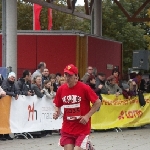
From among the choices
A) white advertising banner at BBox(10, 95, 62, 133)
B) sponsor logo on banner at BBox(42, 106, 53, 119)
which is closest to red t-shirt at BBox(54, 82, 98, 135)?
white advertising banner at BBox(10, 95, 62, 133)

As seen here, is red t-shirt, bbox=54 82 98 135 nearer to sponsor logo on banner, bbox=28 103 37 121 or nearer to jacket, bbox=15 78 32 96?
jacket, bbox=15 78 32 96

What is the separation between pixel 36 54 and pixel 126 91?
22.6 ft

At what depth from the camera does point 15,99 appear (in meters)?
14.9

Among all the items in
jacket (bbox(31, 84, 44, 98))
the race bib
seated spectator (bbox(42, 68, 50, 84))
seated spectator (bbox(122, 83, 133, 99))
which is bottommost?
seated spectator (bbox(122, 83, 133, 99))

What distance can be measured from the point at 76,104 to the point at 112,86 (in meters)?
9.04

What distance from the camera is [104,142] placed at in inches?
584

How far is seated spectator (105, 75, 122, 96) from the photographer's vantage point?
58.2ft

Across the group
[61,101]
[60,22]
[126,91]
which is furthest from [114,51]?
[60,22]

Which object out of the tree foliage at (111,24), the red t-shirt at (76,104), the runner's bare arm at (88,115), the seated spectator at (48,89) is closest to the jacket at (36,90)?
the seated spectator at (48,89)

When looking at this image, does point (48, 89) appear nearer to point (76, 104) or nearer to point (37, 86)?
point (37, 86)

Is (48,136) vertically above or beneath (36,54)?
beneath

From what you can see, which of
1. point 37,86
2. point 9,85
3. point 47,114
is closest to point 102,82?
point 47,114

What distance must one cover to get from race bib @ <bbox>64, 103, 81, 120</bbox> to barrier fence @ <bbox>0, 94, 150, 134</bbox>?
5.74 m

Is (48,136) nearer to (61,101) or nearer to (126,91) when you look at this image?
(126,91)
